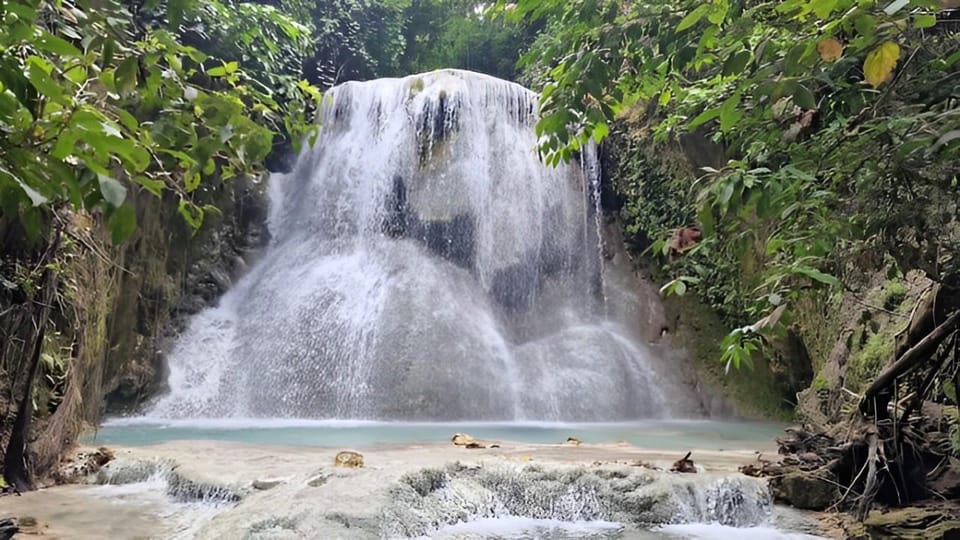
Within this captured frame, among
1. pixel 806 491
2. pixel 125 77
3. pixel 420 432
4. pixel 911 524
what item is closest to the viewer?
pixel 125 77

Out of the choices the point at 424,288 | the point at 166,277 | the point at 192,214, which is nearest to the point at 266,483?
the point at 192,214

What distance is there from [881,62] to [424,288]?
1065cm

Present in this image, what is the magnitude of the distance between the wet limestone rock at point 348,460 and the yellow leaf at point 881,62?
424cm

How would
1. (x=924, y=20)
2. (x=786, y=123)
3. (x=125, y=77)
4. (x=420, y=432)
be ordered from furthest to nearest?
(x=420, y=432) → (x=786, y=123) → (x=924, y=20) → (x=125, y=77)

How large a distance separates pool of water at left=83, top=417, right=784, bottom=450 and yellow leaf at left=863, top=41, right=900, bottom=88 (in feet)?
18.4

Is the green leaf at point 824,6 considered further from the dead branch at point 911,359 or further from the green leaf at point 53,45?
the dead branch at point 911,359

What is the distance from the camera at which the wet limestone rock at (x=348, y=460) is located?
5141mm

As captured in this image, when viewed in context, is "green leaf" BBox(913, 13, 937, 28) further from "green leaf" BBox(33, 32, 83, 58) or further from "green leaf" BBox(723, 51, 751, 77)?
"green leaf" BBox(33, 32, 83, 58)

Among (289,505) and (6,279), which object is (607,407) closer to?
(289,505)

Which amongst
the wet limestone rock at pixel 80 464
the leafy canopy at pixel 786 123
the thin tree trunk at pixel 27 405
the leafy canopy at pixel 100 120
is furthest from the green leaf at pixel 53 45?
the wet limestone rock at pixel 80 464

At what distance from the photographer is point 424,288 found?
12.2m

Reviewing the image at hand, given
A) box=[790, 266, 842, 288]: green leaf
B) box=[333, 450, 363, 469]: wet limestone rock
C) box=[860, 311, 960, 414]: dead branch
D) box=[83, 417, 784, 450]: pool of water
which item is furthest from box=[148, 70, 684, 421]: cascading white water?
box=[790, 266, 842, 288]: green leaf

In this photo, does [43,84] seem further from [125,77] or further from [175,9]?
[175,9]

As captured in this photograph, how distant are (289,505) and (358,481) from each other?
0.51 m
